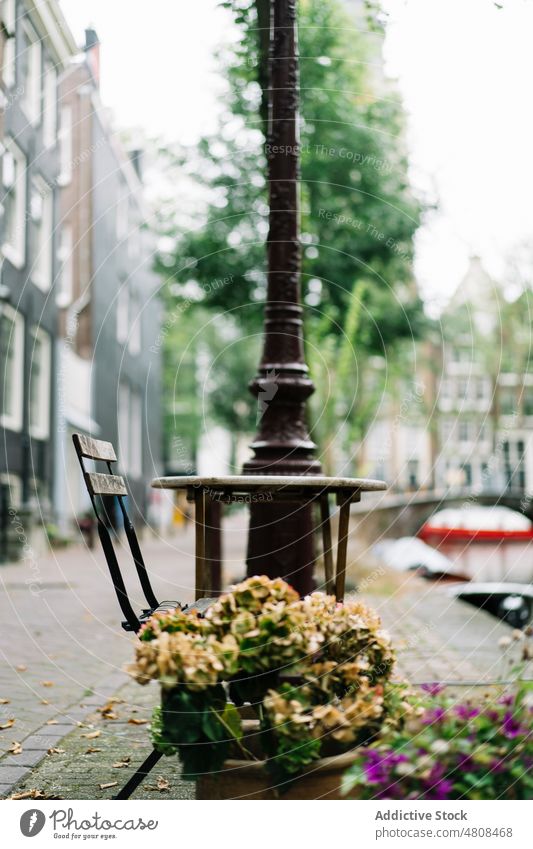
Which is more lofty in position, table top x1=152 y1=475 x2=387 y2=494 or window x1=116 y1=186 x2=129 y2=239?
window x1=116 y1=186 x2=129 y2=239

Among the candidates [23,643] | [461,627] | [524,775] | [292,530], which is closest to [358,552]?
[461,627]

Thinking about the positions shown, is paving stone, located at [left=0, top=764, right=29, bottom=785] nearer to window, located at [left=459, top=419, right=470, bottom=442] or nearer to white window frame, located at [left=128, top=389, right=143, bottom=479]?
white window frame, located at [left=128, top=389, right=143, bottom=479]

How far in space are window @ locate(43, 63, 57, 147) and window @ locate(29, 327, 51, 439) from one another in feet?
12.5

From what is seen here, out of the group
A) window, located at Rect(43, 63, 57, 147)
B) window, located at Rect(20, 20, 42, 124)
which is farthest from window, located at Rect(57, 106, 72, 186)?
window, located at Rect(20, 20, 42, 124)

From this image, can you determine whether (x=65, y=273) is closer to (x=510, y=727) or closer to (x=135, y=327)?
(x=135, y=327)

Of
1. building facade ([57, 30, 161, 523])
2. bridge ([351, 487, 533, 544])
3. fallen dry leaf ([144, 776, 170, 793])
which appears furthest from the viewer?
building facade ([57, 30, 161, 523])

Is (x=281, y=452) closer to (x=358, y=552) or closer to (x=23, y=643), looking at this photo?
(x=23, y=643)

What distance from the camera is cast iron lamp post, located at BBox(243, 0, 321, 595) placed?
466 centimetres

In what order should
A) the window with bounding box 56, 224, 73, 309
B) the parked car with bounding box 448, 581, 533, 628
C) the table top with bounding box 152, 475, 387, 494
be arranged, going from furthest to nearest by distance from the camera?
the window with bounding box 56, 224, 73, 309, the parked car with bounding box 448, 581, 533, 628, the table top with bounding box 152, 475, 387, 494

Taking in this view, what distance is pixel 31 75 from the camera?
1723 cm

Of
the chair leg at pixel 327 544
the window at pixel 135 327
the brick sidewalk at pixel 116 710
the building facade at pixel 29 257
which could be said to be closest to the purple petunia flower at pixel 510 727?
the brick sidewalk at pixel 116 710

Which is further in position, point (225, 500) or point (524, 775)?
point (225, 500)

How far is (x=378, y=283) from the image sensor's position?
2133cm

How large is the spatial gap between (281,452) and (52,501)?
1706cm
